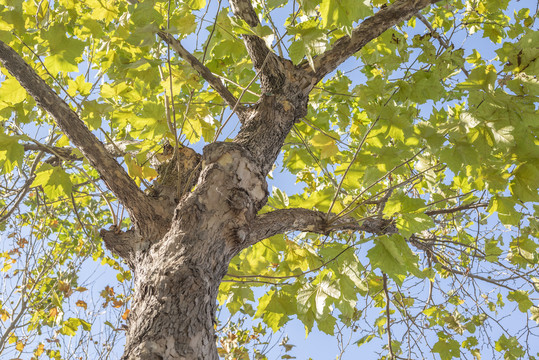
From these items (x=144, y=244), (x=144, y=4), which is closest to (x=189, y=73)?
(x=144, y=4)

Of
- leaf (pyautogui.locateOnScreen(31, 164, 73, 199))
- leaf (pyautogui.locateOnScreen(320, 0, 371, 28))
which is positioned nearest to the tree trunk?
leaf (pyautogui.locateOnScreen(31, 164, 73, 199))

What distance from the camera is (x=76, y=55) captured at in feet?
5.18

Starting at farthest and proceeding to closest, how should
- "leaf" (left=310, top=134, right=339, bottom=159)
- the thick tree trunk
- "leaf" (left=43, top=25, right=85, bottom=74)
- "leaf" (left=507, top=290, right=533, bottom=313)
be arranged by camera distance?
"leaf" (left=507, top=290, right=533, bottom=313)
"leaf" (left=310, top=134, right=339, bottom=159)
"leaf" (left=43, top=25, right=85, bottom=74)
the thick tree trunk

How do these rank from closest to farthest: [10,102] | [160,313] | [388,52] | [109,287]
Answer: [160,313] < [10,102] < [388,52] < [109,287]

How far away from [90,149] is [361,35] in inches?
50.6

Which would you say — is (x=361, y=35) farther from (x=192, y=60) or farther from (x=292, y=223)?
(x=292, y=223)

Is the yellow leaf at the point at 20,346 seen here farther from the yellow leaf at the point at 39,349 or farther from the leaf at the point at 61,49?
the leaf at the point at 61,49

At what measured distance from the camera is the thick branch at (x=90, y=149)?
4.60 ft

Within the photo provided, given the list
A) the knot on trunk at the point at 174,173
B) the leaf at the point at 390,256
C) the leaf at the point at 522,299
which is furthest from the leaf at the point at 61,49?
the leaf at the point at 522,299

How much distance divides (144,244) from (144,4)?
2.84ft

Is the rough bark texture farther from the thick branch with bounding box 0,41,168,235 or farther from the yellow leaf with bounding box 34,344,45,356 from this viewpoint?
the yellow leaf with bounding box 34,344,45,356

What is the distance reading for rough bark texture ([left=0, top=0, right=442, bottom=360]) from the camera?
1021 millimetres

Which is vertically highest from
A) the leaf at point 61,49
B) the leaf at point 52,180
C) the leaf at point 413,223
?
the leaf at point 61,49

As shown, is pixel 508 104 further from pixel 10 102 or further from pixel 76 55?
pixel 10 102
